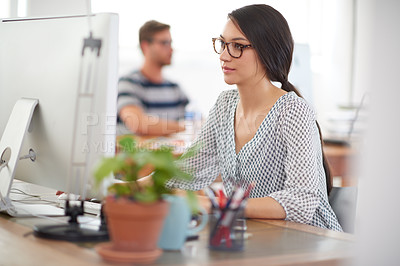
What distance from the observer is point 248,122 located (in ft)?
6.69

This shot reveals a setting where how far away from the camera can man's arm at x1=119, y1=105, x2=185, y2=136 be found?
430 cm

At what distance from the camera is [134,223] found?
1.03 m

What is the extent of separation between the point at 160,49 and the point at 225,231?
358cm

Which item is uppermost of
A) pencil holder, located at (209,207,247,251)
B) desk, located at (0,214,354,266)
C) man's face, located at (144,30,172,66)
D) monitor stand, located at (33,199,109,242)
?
man's face, located at (144,30,172,66)

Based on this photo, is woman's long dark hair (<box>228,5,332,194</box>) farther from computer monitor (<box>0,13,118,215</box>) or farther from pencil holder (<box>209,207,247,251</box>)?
pencil holder (<box>209,207,247,251</box>)

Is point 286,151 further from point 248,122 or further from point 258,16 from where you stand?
point 258,16

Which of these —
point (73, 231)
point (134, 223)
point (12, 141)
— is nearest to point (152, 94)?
point (12, 141)

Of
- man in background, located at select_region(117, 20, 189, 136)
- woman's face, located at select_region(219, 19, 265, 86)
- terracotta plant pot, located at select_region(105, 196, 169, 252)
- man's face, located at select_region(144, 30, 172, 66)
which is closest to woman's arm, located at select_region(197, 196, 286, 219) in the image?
woman's face, located at select_region(219, 19, 265, 86)

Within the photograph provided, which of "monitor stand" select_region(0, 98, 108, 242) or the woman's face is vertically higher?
the woman's face

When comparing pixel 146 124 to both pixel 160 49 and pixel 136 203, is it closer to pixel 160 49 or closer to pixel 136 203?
pixel 160 49

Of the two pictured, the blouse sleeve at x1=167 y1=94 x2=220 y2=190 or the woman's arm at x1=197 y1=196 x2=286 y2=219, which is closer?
the woman's arm at x1=197 y1=196 x2=286 y2=219

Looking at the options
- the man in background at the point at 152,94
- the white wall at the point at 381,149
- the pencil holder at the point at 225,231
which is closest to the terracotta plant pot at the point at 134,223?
the pencil holder at the point at 225,231

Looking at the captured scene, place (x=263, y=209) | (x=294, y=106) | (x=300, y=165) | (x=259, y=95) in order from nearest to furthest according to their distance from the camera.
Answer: (x=263, y=209) → (x=300, y=165) → (x=294, y=106) → (x=259, y=95)

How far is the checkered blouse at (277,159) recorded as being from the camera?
5.72 feet
